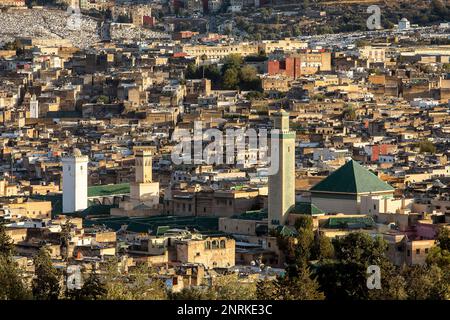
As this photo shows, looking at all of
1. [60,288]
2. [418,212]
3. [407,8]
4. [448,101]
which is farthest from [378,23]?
[60,288]

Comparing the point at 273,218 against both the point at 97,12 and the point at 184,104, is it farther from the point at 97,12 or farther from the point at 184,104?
the point at 97,12

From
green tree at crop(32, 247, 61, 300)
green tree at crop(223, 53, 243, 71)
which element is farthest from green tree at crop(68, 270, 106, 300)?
green tree at crop(223, 53, 243, 71)

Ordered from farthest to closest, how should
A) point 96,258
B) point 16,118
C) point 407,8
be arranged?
point 407,8, point 16,118, point 96,258

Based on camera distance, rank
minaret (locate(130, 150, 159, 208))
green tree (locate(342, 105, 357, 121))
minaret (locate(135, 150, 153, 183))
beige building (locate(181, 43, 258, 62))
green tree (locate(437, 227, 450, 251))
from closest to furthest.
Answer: green tree (locate(437, 227, 450, 251))
minaret (locate(130, 150, 159, 208))
minaret (locate(135, 150, 153, 183))
green tree (locate(342, 105, 357, 121))
beige building (locate(181, 43, 258, 62))

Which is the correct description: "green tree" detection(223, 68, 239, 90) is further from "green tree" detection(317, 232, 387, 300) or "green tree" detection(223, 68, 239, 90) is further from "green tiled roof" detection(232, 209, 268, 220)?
"green tree" detection(317, 232, 387, 300)

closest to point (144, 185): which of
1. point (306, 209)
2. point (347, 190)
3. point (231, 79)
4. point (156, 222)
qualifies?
point (156, 222)

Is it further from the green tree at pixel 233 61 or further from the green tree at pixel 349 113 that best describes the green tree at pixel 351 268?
the green tree at pixel 233 61

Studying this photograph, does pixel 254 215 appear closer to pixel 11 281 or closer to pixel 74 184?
pixel 74 184
